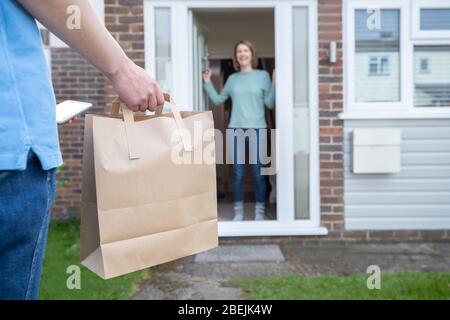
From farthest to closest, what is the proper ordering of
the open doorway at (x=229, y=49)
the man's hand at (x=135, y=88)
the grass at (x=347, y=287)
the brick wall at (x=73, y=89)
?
the open doorway at (x=229, y=49), the brick wall at (x=73, y=89), the grass at (x=347, y=287), the man's hand at (x=135, y=88)

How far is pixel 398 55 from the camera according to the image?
541 cm

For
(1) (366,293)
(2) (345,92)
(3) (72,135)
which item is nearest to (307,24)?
(2) (345,92)

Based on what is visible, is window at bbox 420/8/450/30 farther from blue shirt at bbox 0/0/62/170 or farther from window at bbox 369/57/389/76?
blue shirt at bbox 0/0/62/170

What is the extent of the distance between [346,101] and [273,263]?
1.75 meters

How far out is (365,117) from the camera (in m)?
5.35

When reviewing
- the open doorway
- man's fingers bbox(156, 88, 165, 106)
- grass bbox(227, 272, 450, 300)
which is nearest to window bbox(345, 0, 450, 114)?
grass bbox(227, 272, 450, 300)

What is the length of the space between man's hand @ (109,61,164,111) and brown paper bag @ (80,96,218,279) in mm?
62

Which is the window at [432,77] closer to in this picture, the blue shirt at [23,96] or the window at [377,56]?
the window at [377,56]

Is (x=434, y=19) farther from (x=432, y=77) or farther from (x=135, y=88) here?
(x=135, y=88)

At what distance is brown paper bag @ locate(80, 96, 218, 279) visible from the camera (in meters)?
1.29

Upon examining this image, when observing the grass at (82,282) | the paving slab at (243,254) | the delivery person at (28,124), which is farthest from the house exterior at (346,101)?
the delivery person at (28,124)

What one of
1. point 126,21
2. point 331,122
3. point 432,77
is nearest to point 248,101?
point 331,122

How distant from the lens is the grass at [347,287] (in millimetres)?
3689

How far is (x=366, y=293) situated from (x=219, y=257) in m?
1.57
